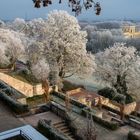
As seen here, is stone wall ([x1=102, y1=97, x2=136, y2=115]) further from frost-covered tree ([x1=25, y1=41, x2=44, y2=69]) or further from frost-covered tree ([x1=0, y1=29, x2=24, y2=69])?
frost-covered tree ([x1=0, y1=29, x2=24, y2=69])

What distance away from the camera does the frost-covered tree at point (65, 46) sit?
110ft

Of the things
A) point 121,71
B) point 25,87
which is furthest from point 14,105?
point 121,71

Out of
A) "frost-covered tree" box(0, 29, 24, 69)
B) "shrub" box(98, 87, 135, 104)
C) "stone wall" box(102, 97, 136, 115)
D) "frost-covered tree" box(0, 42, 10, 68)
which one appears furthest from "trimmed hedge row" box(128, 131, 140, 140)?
"frost-covered tree" box(0, 29, 24, 69)

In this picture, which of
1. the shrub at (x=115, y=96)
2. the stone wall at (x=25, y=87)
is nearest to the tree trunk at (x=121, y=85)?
the shrub at (x=115, y=96)

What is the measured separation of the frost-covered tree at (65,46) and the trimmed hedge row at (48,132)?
58.0ft

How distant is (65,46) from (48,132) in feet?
60.8

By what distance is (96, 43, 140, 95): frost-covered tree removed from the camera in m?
33.1

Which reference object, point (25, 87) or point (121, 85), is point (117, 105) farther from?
point (25, 87)

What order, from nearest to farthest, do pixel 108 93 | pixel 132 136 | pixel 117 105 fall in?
pixel 132 136, pixel 117 105, pixel 108 93

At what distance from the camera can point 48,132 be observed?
15484mm

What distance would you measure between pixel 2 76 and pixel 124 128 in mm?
15291

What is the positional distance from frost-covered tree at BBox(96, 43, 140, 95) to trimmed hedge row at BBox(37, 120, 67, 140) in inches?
734

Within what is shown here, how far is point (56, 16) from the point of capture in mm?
34562

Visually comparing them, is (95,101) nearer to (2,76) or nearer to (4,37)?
(2,76)
